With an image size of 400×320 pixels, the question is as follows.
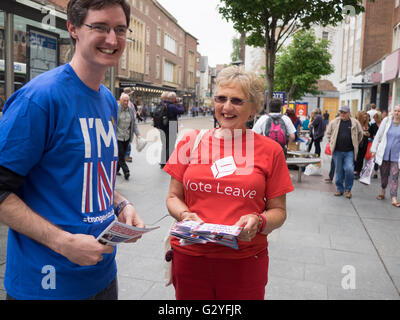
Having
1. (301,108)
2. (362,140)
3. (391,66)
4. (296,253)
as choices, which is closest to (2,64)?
(296,253)

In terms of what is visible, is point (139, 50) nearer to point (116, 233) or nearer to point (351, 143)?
point (351, 143)

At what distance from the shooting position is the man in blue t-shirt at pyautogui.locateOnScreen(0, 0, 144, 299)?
1339mm

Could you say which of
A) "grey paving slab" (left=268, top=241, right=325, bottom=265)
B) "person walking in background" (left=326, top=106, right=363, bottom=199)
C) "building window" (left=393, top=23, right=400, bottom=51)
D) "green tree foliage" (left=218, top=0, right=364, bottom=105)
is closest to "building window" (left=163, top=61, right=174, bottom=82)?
"building window" (left=393, top=23, right=400, bottom=51)

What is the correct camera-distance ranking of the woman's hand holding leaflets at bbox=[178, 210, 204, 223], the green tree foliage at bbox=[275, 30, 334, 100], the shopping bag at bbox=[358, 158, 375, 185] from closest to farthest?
the woman's hand holding leaflets at bbox=[178, 210, 204, 223] < the shopping bag at bbox=[358, 158, 375, 185] < the green tree foliage at bbox=[275, 30, 334, 100]

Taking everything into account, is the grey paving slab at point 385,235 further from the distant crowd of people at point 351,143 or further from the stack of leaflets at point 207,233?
the stack of leaflets at point 207,233

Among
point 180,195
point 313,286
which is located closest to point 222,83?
point 180,195

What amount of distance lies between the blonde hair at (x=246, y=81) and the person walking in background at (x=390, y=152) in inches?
258

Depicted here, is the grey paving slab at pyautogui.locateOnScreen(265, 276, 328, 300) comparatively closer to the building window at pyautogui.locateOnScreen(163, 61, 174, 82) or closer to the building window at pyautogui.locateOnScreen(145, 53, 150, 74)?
the building window at pyautogui.locateOnScreen(145, 53, 150, 74)

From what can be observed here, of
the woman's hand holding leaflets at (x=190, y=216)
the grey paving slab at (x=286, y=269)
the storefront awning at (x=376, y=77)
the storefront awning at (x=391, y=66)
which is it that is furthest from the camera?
the storefront awning at (x=376, y=77)

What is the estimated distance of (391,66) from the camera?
21391mm

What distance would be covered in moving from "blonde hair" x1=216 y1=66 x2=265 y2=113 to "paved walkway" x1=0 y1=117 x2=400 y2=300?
2154mm

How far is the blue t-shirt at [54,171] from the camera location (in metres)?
1.34

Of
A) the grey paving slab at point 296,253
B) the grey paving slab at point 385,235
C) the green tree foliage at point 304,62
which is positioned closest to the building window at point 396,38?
the green tree foliage at point 304,62

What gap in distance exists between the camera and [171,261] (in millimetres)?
2312
